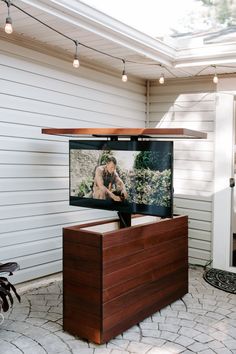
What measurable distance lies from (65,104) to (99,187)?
1389mm

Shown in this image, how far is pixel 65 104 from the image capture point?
4.38 metres

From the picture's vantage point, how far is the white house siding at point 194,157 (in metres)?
5.02

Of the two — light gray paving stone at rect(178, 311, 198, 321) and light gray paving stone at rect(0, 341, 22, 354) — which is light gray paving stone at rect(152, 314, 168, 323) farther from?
light gray paving stone at rect(0, 341, 22, 354)

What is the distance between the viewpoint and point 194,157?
5.15 metres

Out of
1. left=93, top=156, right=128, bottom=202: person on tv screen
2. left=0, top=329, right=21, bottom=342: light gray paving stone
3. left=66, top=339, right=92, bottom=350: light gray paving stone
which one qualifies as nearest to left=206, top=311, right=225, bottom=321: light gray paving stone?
left=66, top=339, right=92, bottom=350: light gray paving stone

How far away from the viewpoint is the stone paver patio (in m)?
2.80

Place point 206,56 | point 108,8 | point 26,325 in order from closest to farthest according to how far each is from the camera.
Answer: point 26,325 < point 108,8 < point 206,56

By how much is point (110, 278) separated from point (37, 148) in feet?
5.84

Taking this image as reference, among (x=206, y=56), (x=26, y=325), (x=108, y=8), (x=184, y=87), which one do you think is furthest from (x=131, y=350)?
(x=184, y=87)

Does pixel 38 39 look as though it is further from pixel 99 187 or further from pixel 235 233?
pixel 235 233

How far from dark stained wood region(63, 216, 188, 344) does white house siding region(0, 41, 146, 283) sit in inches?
41.2

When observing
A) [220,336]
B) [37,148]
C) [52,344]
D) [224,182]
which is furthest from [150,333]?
[224,182]

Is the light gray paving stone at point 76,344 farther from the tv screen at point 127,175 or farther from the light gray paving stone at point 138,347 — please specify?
the tv screen at point 127,175

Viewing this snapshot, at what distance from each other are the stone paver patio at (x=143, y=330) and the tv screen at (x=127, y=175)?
3.09 ft
